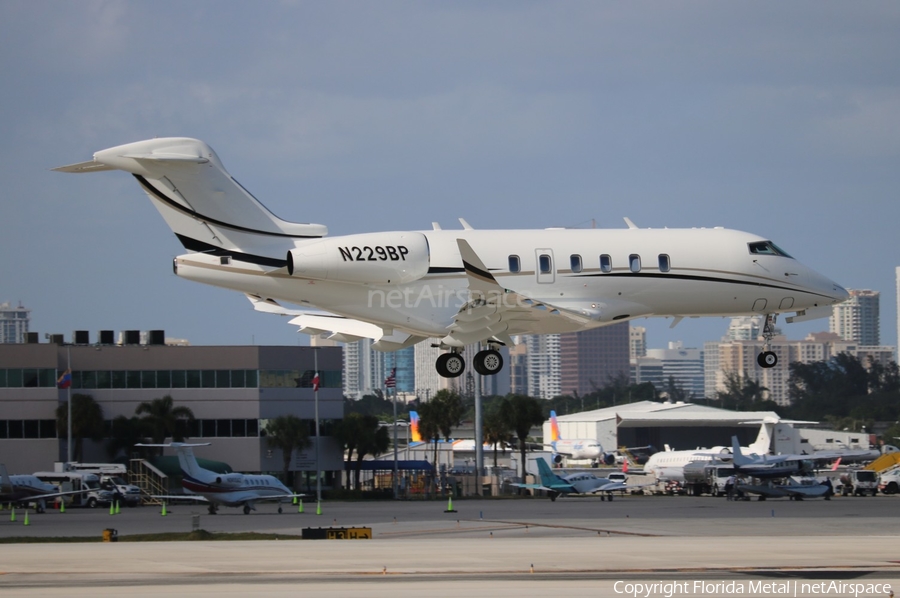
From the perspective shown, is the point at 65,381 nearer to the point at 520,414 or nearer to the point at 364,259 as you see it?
the point at 520,414

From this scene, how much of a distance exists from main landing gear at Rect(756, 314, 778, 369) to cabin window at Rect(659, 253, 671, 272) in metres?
3.96

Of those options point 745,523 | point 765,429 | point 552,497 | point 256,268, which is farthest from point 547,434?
point 256,268

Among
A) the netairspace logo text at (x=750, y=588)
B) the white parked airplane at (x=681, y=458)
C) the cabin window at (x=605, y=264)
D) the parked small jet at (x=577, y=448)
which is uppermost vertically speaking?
the cabin window at (x=605, y=264)

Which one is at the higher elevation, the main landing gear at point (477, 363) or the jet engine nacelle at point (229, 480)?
the main landing gear at point (477, 363)

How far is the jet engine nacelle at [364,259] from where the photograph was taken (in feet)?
86.3

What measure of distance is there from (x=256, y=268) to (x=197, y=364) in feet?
137

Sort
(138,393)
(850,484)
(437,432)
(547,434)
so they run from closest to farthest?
(850,484) → (138,393) → (437,432) → (547,434)

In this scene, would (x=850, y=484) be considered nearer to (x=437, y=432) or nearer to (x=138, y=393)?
(x=437, y=432)

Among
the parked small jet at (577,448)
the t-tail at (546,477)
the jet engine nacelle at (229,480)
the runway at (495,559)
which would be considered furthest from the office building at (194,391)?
the runway at (495,559)

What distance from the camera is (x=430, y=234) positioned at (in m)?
28.2

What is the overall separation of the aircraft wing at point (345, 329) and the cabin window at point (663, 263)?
6225 millimetres

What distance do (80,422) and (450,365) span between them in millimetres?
39152

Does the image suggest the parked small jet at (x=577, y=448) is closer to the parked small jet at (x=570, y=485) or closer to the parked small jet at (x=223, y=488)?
the parked small jet at (x=570, y=485)

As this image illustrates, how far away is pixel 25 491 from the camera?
4744cm
